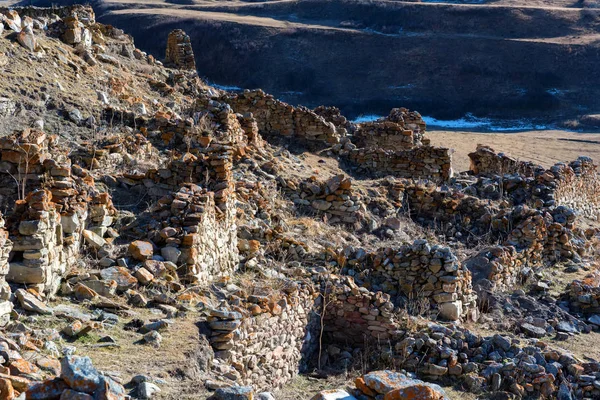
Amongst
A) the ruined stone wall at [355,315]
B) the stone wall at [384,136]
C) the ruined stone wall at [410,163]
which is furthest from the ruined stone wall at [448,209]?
the ruined stone wall at [355,315]

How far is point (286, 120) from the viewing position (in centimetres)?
1292

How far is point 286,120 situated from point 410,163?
2303 mm

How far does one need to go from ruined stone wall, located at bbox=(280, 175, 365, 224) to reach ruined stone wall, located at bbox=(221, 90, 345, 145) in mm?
3139

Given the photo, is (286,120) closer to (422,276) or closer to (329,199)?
(329,199)

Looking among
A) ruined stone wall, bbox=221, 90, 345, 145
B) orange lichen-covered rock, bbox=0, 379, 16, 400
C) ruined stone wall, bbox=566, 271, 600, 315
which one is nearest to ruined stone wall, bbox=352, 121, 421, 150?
ruined stone wall, bbox=221, 90, 345, 145

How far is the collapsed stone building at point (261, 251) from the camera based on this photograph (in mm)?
5418

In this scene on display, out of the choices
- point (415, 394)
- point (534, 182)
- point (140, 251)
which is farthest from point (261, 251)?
point (534, 182)

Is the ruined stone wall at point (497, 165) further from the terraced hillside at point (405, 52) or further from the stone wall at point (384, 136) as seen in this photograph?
the terraced hillside at point (405, 52)

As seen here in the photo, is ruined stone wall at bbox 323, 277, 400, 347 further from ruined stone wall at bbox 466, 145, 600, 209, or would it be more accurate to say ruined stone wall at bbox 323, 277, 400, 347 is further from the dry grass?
ruined stone wall at bbox 466, 145, 600, 209

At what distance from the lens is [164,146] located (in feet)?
32.9

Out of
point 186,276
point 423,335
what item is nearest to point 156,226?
point 186,276

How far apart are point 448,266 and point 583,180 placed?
23.9 ft

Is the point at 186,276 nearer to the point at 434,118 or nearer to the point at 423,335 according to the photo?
the point at 423,335

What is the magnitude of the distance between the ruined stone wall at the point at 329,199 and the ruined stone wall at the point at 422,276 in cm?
202
